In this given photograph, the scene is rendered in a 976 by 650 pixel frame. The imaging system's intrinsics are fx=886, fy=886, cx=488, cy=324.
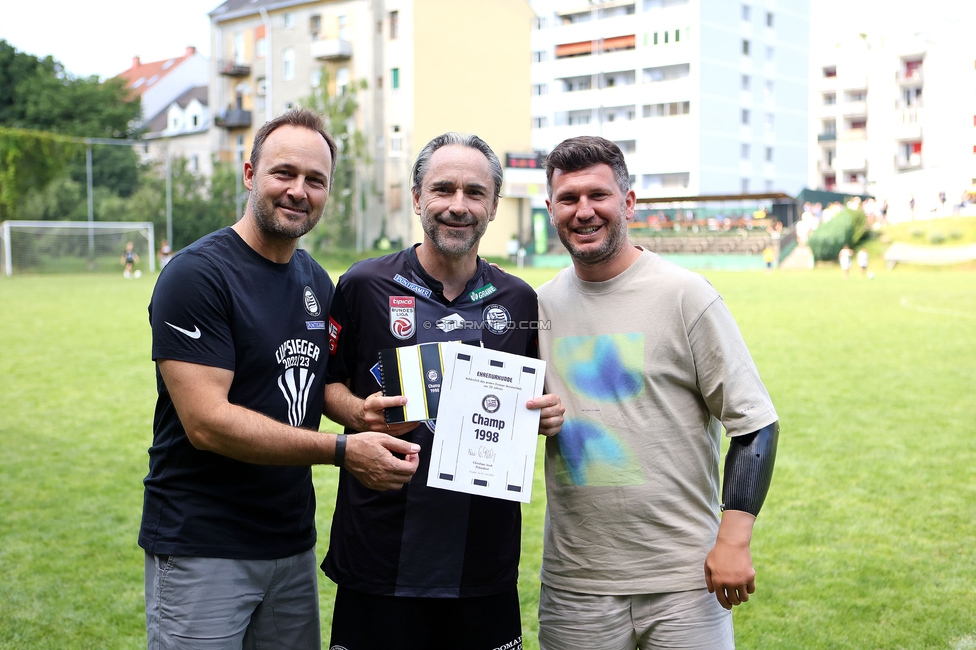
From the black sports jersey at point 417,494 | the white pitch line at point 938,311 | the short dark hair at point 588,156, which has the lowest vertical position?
the white pitch line at point 938,311

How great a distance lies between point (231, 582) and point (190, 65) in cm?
8548

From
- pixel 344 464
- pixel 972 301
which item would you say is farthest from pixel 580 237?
pixel 972 301

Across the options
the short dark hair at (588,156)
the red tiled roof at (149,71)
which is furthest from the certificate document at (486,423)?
the red tiled roof at (149,71)

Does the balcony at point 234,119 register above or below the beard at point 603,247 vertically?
above

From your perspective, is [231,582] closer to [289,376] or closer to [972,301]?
[289,376]

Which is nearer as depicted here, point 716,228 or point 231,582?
point 231,582

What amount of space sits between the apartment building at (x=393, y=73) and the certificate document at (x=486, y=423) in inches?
1766

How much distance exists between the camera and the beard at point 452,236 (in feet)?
10.5

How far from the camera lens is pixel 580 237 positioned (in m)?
3.13

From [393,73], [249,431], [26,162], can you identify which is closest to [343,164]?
[393,73]

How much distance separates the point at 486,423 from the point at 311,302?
0.85 m

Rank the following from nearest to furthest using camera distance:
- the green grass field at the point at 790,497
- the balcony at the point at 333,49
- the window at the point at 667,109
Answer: the green grass field at the point at 790,497
the balcony at the point at 333,49
the window at the point at 667,109

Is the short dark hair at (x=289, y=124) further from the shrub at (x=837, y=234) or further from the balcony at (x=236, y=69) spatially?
the balcony at (x=236, y=69)

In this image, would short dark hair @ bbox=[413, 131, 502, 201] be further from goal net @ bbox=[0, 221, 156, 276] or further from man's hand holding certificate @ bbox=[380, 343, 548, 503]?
goal net @ bbox=[0, 221, 156, 276]
